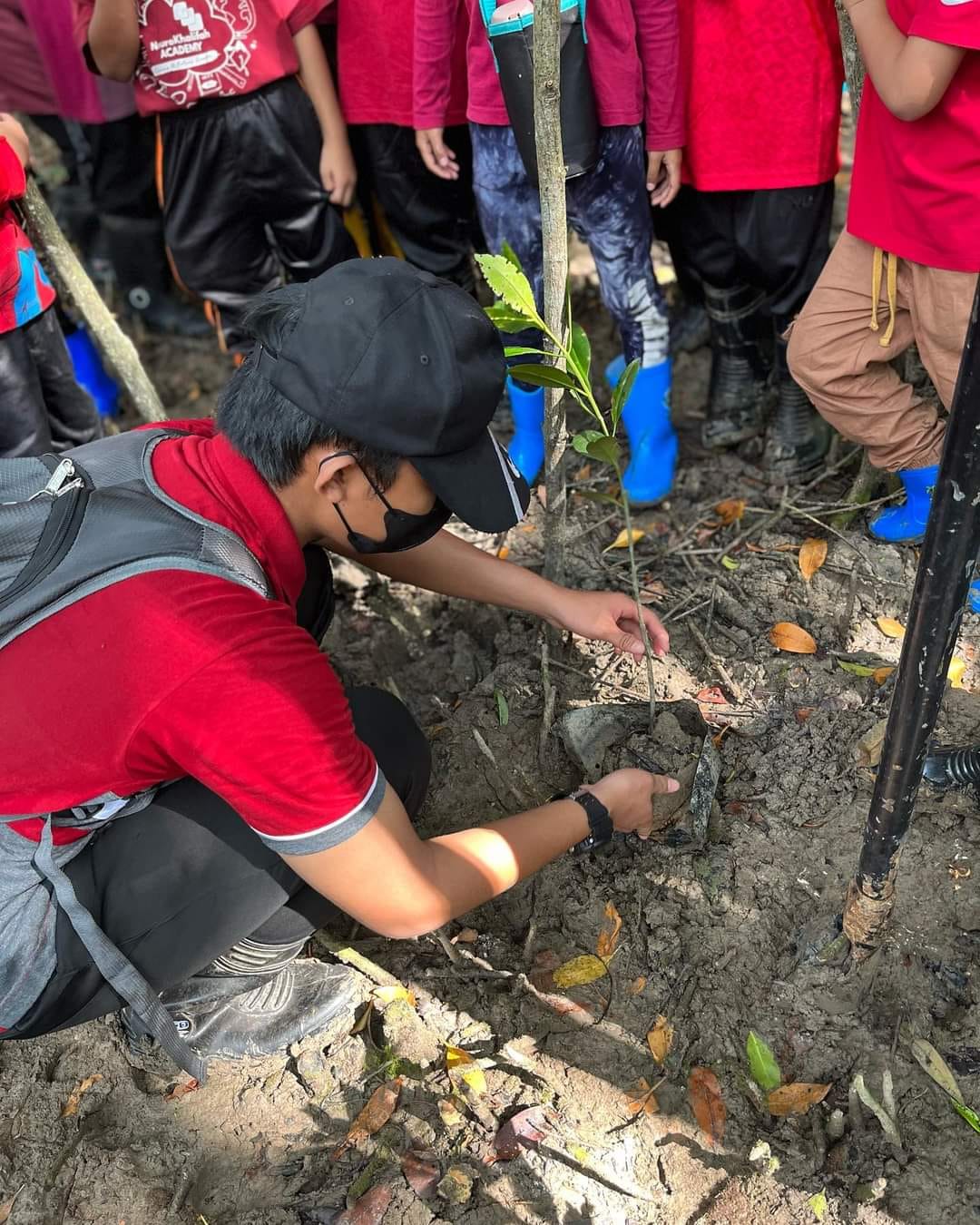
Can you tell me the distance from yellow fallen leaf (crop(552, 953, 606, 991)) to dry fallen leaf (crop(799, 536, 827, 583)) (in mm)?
1170

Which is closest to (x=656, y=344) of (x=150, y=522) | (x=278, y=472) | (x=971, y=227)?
(x=971, y=227)

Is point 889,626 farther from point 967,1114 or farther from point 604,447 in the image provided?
point 967,1114

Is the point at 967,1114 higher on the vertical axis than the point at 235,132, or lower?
lower

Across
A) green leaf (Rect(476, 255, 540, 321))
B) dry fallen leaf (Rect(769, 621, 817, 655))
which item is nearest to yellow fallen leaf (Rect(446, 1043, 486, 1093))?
dry fallen leaf (Rect(769, 621, 817, 655))

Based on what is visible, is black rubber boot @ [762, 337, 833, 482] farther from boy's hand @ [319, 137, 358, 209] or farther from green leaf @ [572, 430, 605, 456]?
boy's hand @ [319, 137, 358, 209]

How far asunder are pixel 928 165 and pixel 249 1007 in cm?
218

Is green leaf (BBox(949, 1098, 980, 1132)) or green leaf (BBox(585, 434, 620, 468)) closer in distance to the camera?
green leaf (BBox(949, 1098, 980, 1132))

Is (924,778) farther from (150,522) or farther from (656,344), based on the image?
(150,522)

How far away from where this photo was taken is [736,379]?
3174 millimetres

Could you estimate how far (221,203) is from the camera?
3.26 meters

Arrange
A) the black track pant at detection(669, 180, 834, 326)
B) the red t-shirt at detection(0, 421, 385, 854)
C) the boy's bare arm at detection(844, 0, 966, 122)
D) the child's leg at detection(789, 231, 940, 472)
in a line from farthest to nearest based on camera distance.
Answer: the black track pant at detection(669, 180, 834, 326), the child's leg at detection(789, 231, 940, 472), the boy's bare arm at detection(844, 0, 966, 122), the red t-shirt at detection(0, 421, 385, 854)

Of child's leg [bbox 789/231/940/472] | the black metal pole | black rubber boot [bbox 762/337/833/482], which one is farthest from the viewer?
black rubber boot [bbox 762/337/833/482]

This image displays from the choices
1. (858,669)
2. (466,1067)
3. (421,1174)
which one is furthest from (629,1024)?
(858,669)

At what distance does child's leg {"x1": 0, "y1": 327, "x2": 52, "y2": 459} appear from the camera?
2889 millimetres
